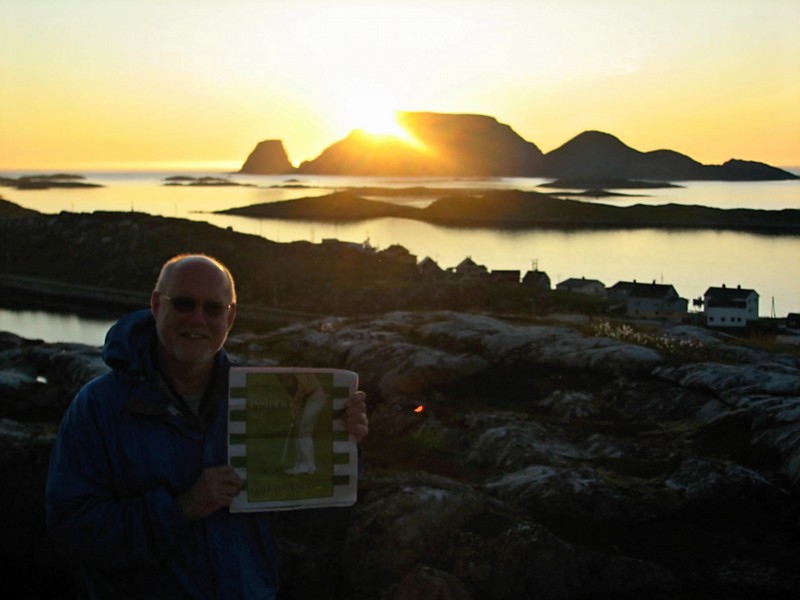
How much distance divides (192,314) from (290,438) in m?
0.63

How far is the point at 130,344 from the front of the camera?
331 cm

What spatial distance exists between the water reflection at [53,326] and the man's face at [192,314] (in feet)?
157

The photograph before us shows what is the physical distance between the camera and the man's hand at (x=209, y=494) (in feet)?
10.6

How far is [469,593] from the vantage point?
6.99m

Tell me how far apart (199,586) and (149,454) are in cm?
55

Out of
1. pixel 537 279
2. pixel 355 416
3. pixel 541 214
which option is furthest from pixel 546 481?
pixel 541 214

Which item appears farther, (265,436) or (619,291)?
(619,291)

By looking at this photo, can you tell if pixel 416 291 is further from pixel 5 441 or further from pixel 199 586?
pixel 199 586

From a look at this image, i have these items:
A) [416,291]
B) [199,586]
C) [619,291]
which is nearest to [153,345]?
[199,586]

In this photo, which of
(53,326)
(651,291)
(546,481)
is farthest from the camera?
(651,291)

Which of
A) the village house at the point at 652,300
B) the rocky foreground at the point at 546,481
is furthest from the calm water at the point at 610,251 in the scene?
the rocky foreground at the point at 546,481

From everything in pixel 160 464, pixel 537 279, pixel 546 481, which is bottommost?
pixel 537 279

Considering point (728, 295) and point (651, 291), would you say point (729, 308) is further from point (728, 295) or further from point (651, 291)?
point (651, 291)

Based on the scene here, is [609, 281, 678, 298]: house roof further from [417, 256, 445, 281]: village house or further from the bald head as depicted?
the bald head
